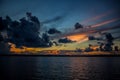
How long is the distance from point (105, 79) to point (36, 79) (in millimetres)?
17102

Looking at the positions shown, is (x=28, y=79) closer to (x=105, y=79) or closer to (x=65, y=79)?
(x=65, y=79)

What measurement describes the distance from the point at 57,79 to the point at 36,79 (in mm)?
5295

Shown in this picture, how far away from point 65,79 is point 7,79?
1410 centimetres

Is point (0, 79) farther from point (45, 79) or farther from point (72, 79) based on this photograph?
point (72, 79)

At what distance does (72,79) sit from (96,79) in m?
5.95

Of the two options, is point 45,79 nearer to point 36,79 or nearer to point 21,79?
point 36,79

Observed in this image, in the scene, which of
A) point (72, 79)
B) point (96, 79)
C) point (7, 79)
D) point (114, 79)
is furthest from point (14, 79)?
point (114, 79)

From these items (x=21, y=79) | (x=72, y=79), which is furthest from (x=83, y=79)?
(x=21, y=79)

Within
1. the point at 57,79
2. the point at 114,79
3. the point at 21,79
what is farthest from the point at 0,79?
the point at 114,79

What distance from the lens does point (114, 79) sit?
170 ft

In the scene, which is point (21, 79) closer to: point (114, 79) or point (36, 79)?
point (36, 79)

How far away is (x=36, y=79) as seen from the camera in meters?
52.0

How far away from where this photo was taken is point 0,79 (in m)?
49.6

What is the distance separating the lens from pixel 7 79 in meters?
49.5
